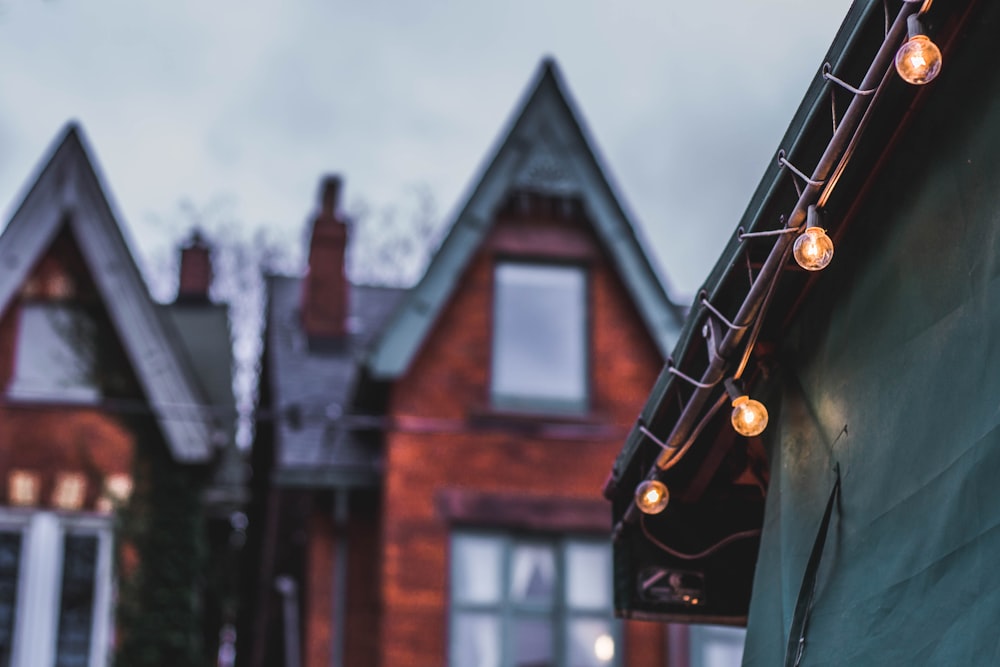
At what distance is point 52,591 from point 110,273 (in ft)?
11.1

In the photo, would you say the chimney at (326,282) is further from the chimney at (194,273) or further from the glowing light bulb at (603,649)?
the glowing light bulb at (603,649)

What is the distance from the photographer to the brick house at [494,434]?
16.0 m

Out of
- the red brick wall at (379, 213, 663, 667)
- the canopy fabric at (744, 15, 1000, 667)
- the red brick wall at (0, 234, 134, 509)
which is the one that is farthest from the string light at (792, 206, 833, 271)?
the red brick wall at (0, 234, 134, 509)

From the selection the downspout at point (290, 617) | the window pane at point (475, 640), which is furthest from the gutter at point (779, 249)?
the downspout at point (290, 617)

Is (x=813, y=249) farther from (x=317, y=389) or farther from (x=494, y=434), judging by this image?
(x=317, y=389)

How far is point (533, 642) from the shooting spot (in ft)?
52.4

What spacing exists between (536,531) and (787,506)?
9721 millimetres

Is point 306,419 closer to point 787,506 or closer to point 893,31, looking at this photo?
point 787,506

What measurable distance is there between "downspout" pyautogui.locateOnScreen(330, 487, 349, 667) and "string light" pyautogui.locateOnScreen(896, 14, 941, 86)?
12.2m

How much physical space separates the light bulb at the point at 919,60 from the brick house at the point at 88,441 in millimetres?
12981

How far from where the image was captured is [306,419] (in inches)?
680

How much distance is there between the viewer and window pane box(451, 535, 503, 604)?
16.0m

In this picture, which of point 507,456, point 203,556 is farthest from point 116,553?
point 507,456

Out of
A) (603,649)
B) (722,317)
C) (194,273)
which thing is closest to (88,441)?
(603,649)
